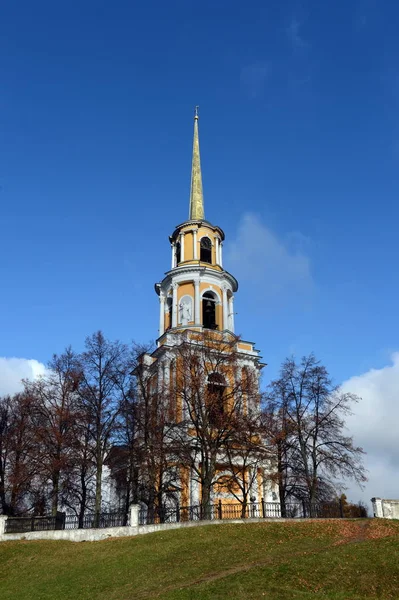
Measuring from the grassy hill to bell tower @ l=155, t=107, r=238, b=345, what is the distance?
17.2 meters

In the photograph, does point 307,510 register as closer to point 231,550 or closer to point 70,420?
point 231,550

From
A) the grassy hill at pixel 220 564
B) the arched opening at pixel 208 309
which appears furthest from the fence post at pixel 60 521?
the arched opening at pixel 208 309

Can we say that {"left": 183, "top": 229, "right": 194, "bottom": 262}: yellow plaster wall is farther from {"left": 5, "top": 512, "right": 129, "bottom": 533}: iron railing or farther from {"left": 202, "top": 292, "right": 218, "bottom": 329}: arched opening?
{"left": 5, "top": 512, "right": 129, "bottom": 533}: iron railing

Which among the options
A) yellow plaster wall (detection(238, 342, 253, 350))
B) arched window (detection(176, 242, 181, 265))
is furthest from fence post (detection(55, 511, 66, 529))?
arched window (detection(176, 242, 181, 265))

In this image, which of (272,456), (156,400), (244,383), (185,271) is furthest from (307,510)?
(185,271)

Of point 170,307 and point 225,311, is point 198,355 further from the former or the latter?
point 170,307

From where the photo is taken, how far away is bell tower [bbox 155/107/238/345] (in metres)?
38.5

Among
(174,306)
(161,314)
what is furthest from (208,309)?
(161,314)

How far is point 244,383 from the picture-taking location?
1155 inches

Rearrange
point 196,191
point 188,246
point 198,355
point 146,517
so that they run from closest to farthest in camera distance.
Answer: point 146,517 → point 198,355 → point 188,246 → point 196,191

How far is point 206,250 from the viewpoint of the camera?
41750mm

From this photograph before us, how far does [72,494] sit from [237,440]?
905 centimetres

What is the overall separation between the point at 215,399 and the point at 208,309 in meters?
12.8

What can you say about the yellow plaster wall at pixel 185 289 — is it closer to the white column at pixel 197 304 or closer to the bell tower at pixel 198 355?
the bell tower at pixel 198 355
